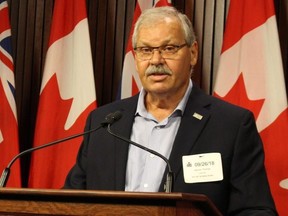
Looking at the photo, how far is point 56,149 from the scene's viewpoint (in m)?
3.99

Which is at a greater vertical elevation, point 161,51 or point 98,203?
point 161,51

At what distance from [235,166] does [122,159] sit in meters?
0.53

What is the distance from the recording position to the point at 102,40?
4.37 meters

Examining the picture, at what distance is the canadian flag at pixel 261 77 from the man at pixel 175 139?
669 mm

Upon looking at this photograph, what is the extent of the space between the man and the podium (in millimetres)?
768

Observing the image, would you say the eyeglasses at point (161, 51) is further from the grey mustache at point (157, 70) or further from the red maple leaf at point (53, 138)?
the red maple leaf at point (53, 138)

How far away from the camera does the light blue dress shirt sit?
8.78 ft

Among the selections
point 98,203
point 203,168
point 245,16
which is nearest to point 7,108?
point 245,16

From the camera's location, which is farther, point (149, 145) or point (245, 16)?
point (245, 16)

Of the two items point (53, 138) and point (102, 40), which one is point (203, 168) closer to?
→ point (53, 138)

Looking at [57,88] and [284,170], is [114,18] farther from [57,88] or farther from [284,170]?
[284,170]

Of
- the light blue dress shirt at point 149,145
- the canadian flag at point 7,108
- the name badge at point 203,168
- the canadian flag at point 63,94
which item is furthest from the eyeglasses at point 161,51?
the canadian flag at point 7,108

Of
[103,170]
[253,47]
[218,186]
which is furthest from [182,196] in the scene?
[253,47]

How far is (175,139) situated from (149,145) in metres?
0.15
